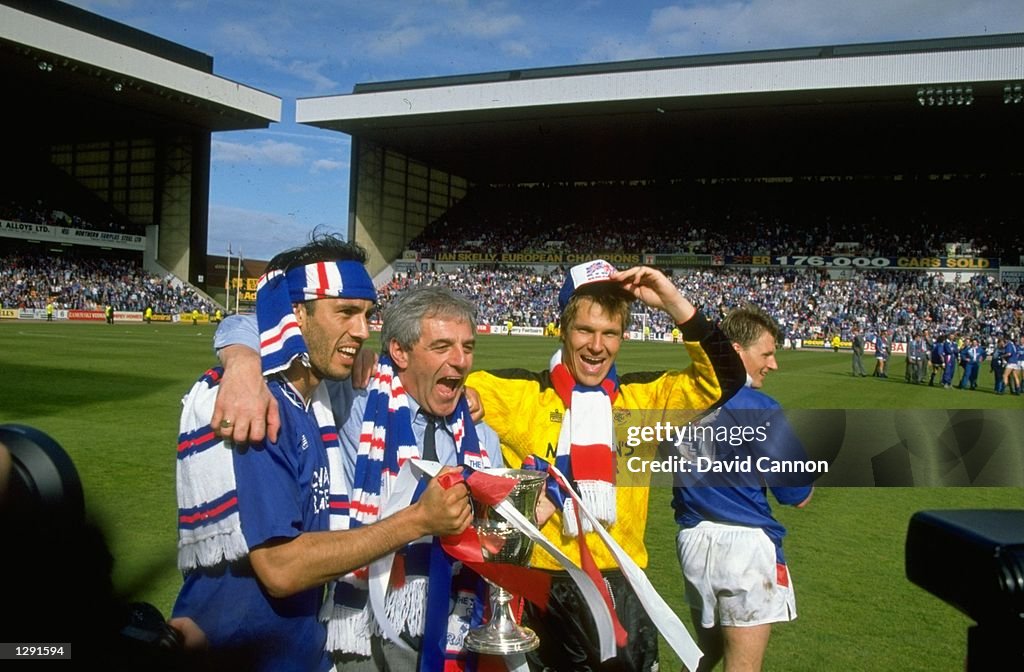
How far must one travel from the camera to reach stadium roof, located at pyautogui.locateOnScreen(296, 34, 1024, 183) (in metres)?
34.7

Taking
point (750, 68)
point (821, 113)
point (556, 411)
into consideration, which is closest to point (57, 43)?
point (750, 68)

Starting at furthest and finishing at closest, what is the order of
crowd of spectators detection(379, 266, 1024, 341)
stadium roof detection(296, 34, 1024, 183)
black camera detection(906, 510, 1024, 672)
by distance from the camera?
crowd of spectators detection(379, 266, 1024, 341) < stadium roof detection(296, 34, 1024, 183) < black camera detection(906, 510, 1024, 672)

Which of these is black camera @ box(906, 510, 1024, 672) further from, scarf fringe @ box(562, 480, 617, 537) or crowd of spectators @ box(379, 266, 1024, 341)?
crowd of spectators @ box(379, 266, 1024, 341)

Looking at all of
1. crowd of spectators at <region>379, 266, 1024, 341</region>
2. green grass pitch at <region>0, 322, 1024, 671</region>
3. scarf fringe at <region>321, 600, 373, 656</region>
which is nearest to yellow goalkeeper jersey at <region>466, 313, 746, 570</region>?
scarf fringe at <region>321, 600, 373, 656</region>

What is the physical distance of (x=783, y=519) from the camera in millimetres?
8211

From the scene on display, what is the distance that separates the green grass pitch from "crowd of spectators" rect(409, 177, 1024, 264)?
1181 inches

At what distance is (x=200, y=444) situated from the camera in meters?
2.01

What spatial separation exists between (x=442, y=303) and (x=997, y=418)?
16.1 metres

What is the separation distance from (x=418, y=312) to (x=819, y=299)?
147 ft

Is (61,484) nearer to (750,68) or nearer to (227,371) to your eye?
(227,371)

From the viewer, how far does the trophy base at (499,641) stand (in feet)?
7.10

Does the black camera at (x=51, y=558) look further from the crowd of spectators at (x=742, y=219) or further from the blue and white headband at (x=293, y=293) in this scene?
the crowd of spectators at (x=742, y=219)

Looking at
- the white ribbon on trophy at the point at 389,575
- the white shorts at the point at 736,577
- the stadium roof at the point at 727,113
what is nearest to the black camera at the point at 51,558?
the white ribbon on trophy at the point at 389,575

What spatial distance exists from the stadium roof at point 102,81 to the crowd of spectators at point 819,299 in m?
14.5
